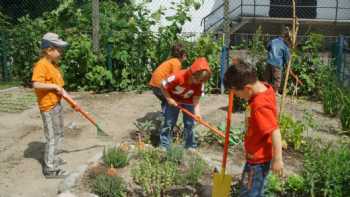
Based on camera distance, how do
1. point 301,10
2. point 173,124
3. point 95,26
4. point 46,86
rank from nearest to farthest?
point 46,86, point 173,124, point 95,26, point 301,10

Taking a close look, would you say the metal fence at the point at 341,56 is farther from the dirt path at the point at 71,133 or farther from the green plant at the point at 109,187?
the green plant at the point at 109,187

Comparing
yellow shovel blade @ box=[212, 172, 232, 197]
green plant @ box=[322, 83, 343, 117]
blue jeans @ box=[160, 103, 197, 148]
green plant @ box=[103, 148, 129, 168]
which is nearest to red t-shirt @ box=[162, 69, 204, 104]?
blue jeans @ box=[160, 103, 197, 148]

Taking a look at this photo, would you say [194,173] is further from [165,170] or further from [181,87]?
[181,87]

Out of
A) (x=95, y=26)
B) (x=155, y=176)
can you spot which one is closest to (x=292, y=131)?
(x=155, y=176)

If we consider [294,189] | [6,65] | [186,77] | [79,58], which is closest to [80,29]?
[79,58]

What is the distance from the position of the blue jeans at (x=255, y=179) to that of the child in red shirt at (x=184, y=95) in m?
1.66

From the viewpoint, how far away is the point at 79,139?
672 centimetres

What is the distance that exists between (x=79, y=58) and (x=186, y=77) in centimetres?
511

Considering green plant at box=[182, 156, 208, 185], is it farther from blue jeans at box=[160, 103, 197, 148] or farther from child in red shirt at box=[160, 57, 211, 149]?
blue jeans at box=[160, 103, 197, 148]

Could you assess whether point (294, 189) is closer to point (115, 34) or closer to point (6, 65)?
point (115, 34)

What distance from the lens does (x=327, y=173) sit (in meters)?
4.24

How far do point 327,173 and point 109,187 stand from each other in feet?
5.82

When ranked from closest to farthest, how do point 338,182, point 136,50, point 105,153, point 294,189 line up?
point 338,182 → point 294,189 → point 105,153 → point 136,50

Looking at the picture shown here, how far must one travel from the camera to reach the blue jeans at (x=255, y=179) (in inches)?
150
